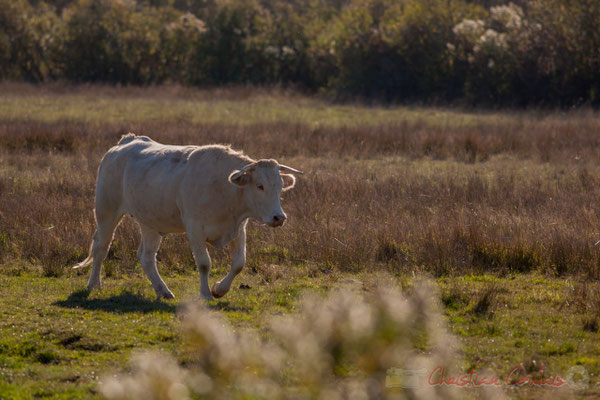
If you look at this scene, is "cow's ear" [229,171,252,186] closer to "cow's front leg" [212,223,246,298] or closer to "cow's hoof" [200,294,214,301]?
"cow's front leg" [212,223,246,298]

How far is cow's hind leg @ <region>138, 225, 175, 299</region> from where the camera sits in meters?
8.52

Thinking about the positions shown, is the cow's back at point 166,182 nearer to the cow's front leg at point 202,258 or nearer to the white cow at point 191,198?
the white cow at point 191,198

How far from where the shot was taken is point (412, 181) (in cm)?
1427

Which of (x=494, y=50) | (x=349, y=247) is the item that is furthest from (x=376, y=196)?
(x=494, y=50)

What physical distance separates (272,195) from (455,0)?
35.4 metres

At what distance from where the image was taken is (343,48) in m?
41.2

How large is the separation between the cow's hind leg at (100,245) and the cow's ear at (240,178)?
6.89 ft

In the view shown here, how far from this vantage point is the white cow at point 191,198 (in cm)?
803

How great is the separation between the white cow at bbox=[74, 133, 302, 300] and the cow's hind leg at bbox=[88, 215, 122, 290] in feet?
0.04

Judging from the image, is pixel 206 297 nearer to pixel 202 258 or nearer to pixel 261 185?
pixel 202 258

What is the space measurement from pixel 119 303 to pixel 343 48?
1369 inches

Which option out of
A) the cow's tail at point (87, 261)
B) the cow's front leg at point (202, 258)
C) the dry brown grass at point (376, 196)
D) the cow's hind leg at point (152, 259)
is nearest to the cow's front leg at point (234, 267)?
the cow's front leg at point (202, 258)

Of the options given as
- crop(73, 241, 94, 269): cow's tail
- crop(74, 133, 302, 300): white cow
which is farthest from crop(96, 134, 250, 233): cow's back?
crop(73, 241, 94, 269): cow's tail

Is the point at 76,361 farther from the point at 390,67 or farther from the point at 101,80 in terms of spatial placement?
the point at 101,80
